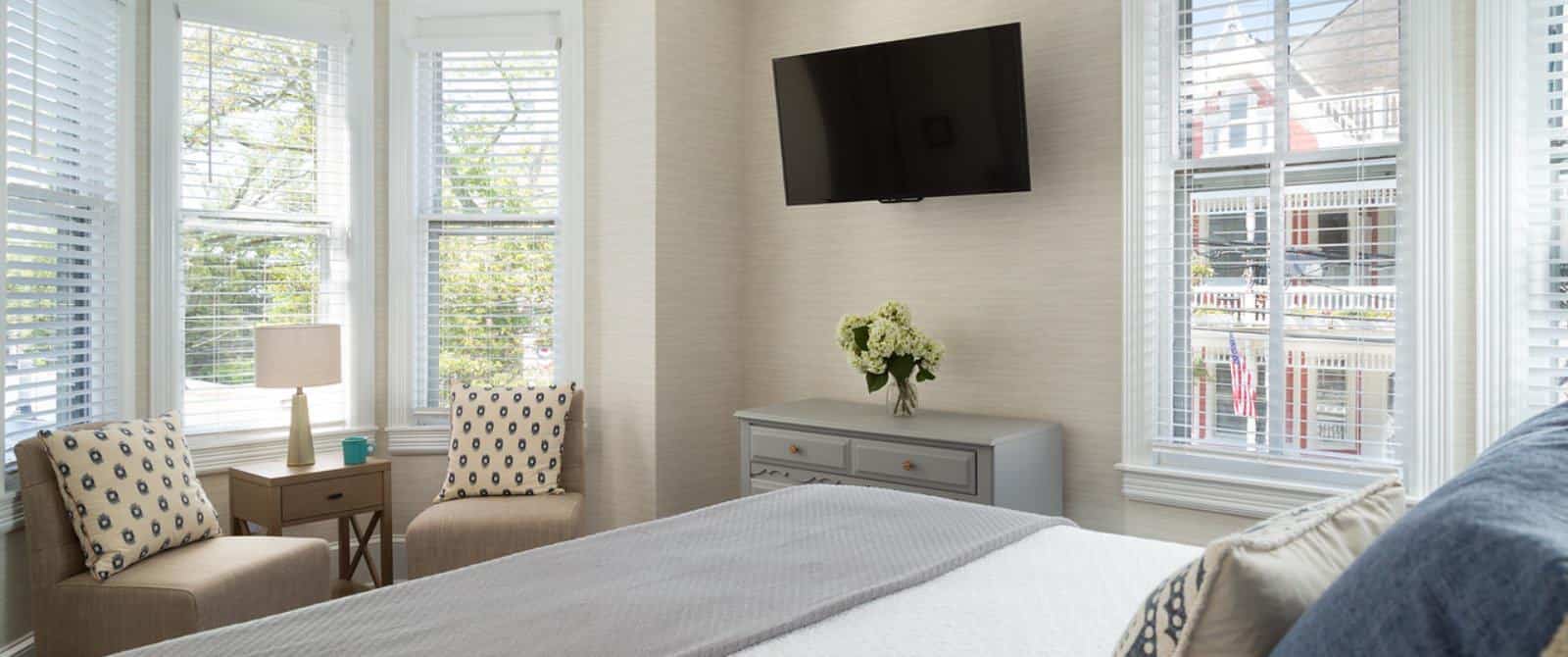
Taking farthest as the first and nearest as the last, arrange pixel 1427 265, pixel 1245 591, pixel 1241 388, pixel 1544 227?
1. pixel 1241 388
2. pixel 1427 265
3. pixel 1544 227
4. pixel 1245 591

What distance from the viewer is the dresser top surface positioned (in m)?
3.10

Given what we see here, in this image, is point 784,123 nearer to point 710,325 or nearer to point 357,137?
point 710,325

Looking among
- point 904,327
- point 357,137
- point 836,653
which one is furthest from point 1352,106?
point 357,137

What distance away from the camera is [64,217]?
10.5ft

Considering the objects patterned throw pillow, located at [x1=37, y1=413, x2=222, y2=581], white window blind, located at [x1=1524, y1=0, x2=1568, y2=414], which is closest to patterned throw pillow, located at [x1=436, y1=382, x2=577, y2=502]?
patterned throw pillow, located at [x1=37, y1=413, x2=222, y2=581]

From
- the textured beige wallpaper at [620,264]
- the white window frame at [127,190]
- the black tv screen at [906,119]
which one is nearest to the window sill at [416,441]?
the textured beige wallpaper at [620,264]

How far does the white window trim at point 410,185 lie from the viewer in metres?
4.08

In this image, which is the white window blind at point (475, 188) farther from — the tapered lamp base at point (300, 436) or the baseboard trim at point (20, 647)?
the baseboard trim at point (20, 647)

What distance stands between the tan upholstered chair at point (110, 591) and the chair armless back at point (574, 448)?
1.19m

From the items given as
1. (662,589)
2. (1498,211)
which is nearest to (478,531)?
(662,589)

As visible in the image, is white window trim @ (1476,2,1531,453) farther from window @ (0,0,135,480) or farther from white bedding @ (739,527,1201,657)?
window @ (0,0,135,480)

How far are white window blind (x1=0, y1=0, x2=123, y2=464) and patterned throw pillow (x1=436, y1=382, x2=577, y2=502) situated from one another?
3.91 ft

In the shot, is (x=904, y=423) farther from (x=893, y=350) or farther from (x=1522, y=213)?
(x=1522, y=213)

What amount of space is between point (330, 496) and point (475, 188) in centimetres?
141
